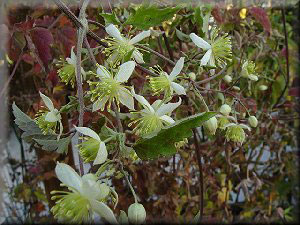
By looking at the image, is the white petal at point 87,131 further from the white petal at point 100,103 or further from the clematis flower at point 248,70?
the clematis flower at point 248,70

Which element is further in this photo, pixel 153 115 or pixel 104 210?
pixel 153 115

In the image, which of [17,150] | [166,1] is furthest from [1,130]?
[166,1]

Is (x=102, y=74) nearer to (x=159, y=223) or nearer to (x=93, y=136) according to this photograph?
(x=93, y=136)

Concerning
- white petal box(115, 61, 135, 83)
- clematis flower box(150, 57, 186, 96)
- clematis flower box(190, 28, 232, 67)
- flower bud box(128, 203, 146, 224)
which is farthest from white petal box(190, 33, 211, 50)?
flower bud box(128, 203, 146, 224)

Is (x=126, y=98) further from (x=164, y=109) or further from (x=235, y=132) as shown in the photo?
(x=235, y=132)

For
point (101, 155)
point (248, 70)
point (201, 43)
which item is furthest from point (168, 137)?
point (248, 70)

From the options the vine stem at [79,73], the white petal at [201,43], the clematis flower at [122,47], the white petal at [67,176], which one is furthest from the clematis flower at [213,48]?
the white petal at [67,176]
